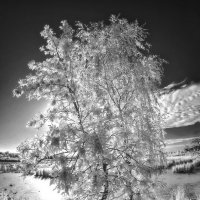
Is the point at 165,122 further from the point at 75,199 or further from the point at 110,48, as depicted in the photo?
the point at 75,199

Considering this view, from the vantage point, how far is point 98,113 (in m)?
7.20

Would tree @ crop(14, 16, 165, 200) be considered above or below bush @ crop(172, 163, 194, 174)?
above

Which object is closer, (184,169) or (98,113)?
(98,113)

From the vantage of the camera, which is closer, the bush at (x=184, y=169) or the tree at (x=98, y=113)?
the tree at (x=98, y=113)

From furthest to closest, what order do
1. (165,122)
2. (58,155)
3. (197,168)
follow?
1. (197,168)
2. (165,122)
3. (58,155)

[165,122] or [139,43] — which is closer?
[139,43]

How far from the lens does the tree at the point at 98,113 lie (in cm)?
690

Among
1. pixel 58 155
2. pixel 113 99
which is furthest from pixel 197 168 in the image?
pixel 58 155

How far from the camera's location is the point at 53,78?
7.88 metres

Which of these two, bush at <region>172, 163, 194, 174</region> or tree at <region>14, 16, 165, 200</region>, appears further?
bush at <region>172, 163, 194, 174</region>

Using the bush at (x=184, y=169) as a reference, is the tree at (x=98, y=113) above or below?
above

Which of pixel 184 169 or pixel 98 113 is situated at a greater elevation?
pixel 98 113

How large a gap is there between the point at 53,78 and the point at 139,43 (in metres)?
3.96

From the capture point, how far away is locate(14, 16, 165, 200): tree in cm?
690
